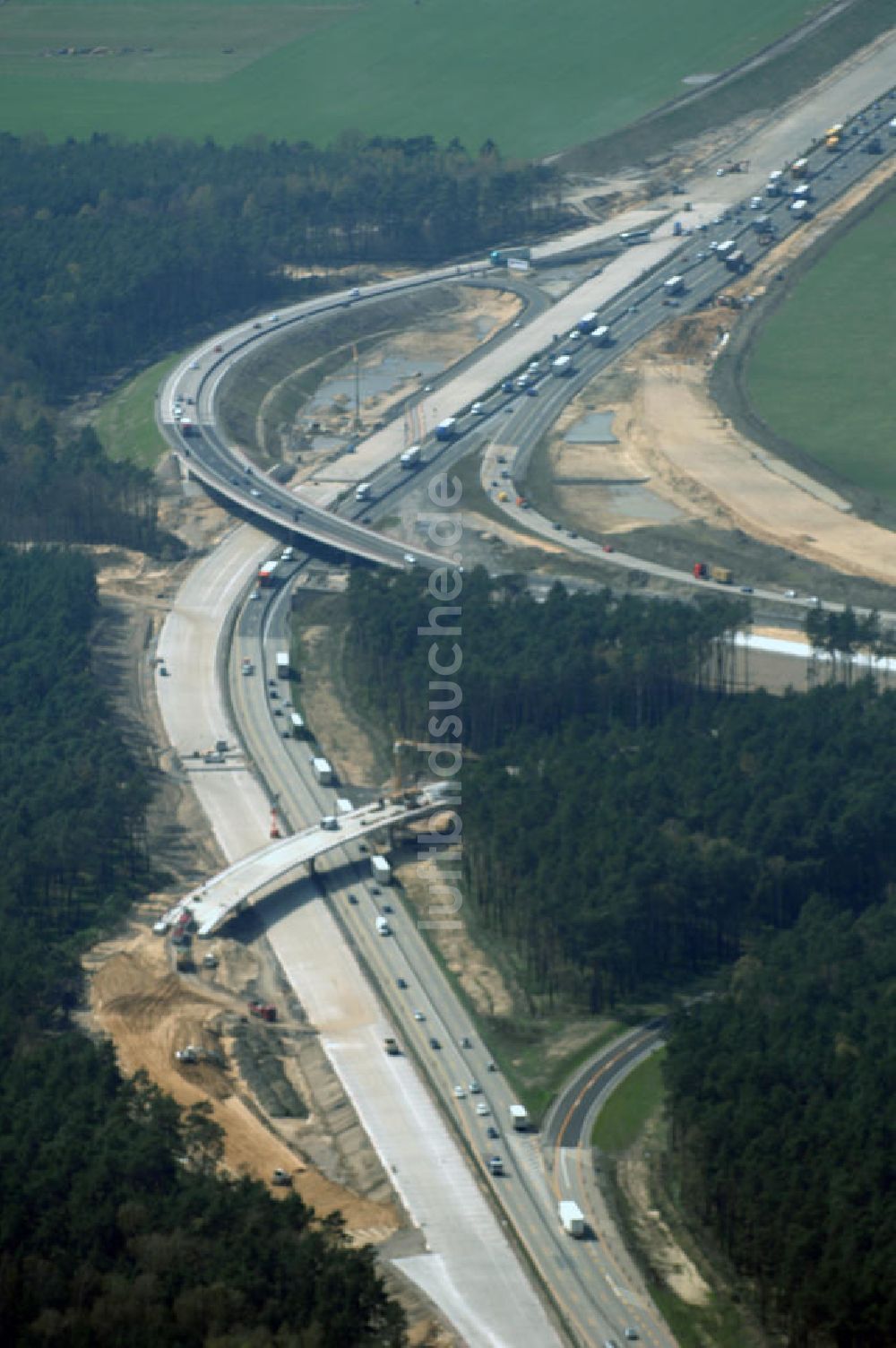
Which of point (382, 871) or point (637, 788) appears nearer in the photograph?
point (382, 871)

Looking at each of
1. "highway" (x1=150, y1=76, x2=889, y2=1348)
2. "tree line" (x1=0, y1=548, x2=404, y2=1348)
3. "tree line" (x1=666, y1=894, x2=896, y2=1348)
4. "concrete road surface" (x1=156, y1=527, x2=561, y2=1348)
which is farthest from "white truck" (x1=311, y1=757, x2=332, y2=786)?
"tree line" (x1=666, y1=894, x2=896, y2=1348)

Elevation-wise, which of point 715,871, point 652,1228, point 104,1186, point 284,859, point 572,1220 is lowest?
point 652,1228

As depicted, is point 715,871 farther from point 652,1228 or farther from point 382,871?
point 652,1228

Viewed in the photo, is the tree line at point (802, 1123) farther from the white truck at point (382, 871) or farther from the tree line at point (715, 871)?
the white truck at point (382, 871)

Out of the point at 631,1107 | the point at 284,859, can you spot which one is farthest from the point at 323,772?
the point at 631,1107

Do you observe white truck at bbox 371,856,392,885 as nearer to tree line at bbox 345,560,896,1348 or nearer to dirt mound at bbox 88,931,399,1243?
tree line at bbox 345,560,896,1348

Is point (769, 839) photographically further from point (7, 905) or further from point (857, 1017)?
point (7, 905)
